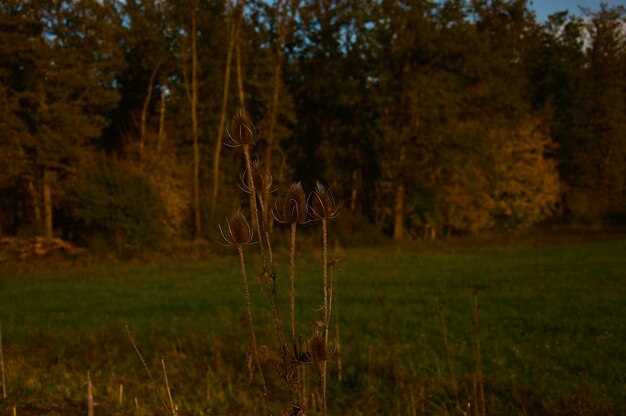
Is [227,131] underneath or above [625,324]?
above

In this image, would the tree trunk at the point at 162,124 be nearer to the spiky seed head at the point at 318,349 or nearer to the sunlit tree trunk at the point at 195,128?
the sunlit tree trunk at the point at 195,128

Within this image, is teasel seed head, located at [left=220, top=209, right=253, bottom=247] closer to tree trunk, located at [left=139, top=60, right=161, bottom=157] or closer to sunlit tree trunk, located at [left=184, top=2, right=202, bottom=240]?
sunlit tree trunk, located at [left=184, top=2, right=202, bottom=240]

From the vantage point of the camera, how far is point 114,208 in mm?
30906

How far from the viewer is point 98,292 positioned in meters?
19.5

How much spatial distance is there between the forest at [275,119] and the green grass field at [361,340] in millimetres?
10013

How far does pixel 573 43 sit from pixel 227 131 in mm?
64687

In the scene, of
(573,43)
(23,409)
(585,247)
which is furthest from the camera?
(573,43)

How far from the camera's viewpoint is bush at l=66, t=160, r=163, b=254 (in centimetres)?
3055

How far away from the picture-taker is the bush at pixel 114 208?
30547mm

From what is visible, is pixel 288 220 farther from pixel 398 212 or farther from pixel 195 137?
pixel 398 212

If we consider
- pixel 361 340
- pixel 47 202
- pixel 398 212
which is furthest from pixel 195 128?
pixel 361 340

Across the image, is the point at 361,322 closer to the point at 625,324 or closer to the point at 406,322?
the point at 406,322

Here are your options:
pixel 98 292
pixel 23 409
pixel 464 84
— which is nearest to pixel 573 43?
pixel 464 84

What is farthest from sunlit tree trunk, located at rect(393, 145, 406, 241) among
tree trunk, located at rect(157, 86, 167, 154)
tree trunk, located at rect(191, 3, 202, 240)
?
tree trunk, located at rect(157, 86, 167, 154)
